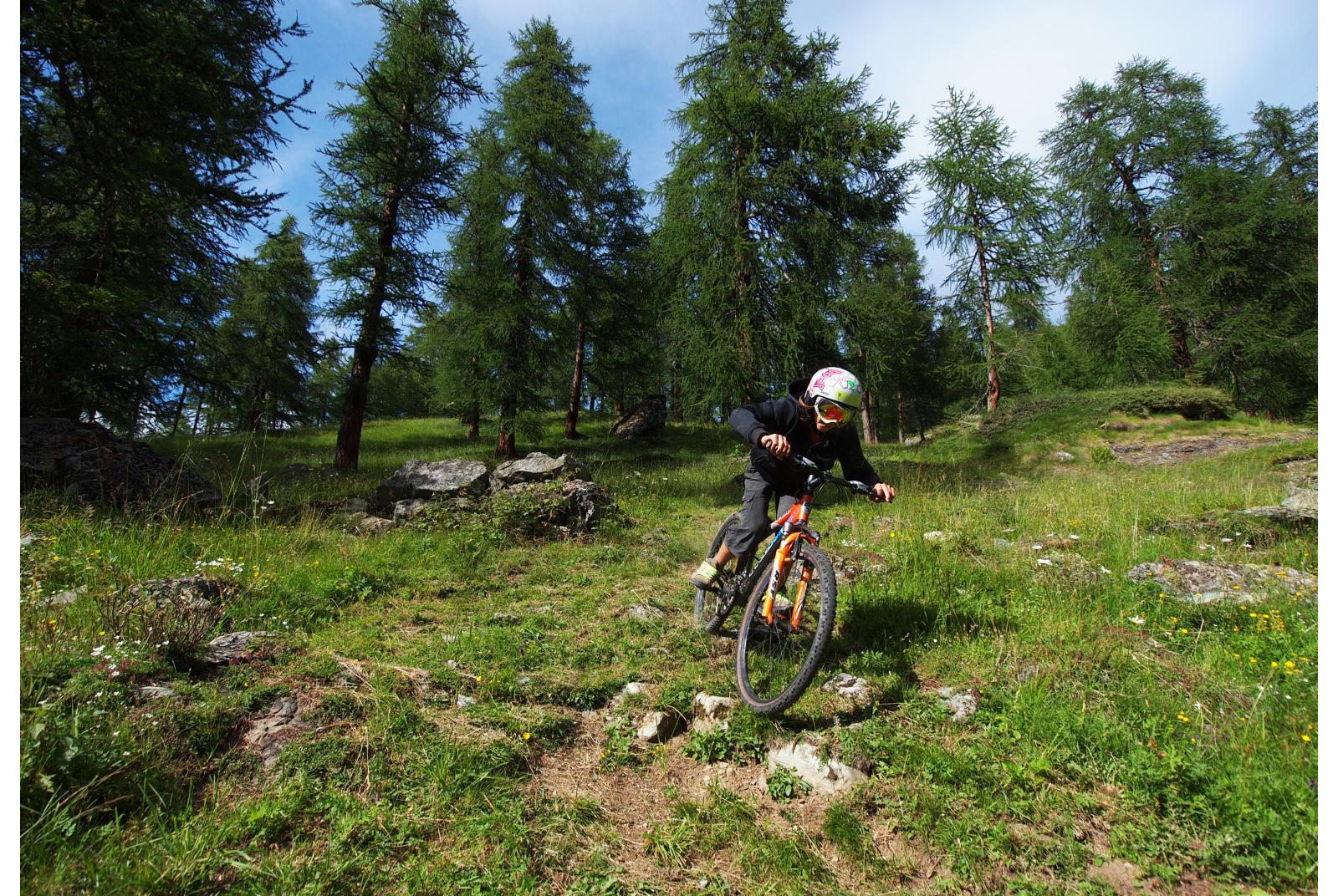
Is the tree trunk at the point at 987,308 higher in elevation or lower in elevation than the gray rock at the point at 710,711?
higher

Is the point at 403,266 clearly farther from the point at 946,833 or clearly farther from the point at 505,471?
the point at 946,833

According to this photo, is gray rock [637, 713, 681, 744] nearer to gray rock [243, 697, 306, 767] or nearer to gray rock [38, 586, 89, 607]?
gray rock [243, 697, 306, 767]

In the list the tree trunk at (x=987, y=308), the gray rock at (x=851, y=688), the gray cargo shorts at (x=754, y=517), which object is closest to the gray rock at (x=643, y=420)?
the tree trunk at (x=987, y=308)

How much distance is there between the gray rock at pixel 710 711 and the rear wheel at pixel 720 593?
2.67 feet

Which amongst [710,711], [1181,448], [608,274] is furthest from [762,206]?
[1181,448]

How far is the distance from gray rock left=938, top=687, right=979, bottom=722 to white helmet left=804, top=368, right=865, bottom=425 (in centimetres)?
206

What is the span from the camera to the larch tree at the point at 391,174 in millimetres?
12969

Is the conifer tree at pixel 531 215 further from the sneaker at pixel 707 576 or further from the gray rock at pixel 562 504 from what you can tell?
the sneaker at pixel 707 576

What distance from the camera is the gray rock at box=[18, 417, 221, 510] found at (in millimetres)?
6661

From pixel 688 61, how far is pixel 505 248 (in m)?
6.71

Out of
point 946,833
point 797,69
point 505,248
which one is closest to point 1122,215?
point 797,69

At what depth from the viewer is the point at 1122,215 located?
21172 mm

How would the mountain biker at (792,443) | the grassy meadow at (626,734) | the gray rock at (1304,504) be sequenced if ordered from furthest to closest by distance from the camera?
the gray rock at (1304,504)
the mountain biker at (792,443)
the grassy meadow at (626,734)

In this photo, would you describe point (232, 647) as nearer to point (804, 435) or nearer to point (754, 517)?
point (754, 517)
